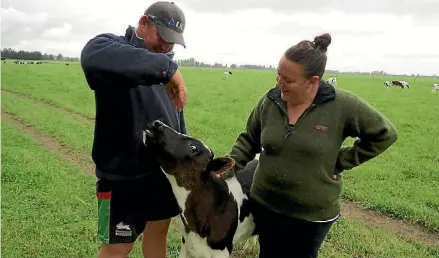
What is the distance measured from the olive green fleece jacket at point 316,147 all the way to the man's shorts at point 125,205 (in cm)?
85

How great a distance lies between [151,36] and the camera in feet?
9.96

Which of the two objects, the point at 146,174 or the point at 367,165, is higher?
the point at 146,174

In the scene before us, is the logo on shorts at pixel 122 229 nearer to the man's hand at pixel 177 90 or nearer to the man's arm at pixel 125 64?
the man's hand at pixel 177 90

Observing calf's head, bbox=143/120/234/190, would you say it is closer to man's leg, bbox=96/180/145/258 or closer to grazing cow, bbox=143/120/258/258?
grazing cow, bbox=143/120/258/258

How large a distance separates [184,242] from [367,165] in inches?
259

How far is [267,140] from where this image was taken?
3.27 metres

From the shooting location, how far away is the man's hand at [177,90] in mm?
2908

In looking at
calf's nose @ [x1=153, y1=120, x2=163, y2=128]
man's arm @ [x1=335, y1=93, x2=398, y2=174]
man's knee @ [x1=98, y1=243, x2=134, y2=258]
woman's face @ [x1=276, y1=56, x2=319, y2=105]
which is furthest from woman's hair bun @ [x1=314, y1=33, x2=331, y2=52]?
man's knee @ [x1=98, y1=243, x2=134, y2=258]

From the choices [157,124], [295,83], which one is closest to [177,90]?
[157,124]

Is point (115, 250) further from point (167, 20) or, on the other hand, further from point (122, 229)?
point (167, 20)

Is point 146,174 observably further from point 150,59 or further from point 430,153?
point 430,153

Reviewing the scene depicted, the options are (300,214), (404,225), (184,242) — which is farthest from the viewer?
(404,225)

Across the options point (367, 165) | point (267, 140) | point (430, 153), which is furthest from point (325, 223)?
point (430, 153)

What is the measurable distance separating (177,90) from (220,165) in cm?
68
